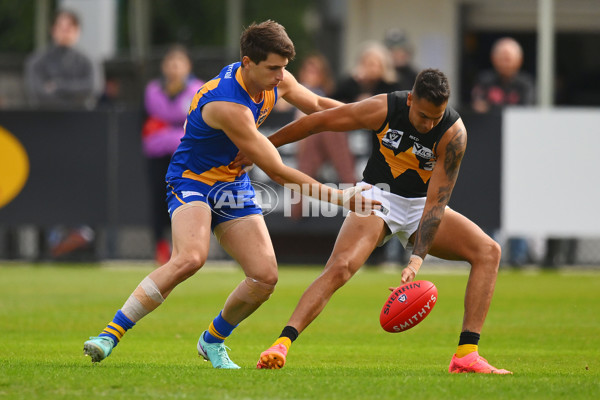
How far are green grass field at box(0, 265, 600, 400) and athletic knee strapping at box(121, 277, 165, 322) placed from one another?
37 cm

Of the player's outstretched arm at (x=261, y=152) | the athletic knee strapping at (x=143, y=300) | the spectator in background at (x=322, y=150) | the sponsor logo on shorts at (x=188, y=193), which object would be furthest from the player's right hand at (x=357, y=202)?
the spectator in background at (x=322, y=150)

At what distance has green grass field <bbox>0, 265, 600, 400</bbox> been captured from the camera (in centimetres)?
630

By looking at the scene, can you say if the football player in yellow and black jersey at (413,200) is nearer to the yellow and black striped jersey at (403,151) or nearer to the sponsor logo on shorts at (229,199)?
the yellow and black striped jersey at (403,151)

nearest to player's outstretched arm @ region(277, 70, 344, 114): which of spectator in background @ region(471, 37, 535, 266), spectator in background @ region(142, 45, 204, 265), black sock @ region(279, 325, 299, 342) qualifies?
black sock @ region(279, 325, 299, 342)

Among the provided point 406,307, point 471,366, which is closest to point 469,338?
point 471,366

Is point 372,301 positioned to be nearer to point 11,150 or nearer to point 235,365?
point 235,365

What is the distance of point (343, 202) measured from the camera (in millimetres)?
6992

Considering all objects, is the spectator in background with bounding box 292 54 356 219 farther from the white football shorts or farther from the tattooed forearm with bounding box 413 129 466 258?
the tattooed forearm with bounding box 413 129 466 258

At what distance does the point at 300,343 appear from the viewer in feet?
30.5

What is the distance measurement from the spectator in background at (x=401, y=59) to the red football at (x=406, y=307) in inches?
340

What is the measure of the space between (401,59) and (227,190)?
363 inches

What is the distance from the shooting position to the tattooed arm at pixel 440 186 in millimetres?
7477

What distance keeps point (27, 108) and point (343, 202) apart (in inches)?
416

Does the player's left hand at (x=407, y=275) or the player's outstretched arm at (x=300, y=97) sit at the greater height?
the player's outstretched arm at (x=300, y=97)
